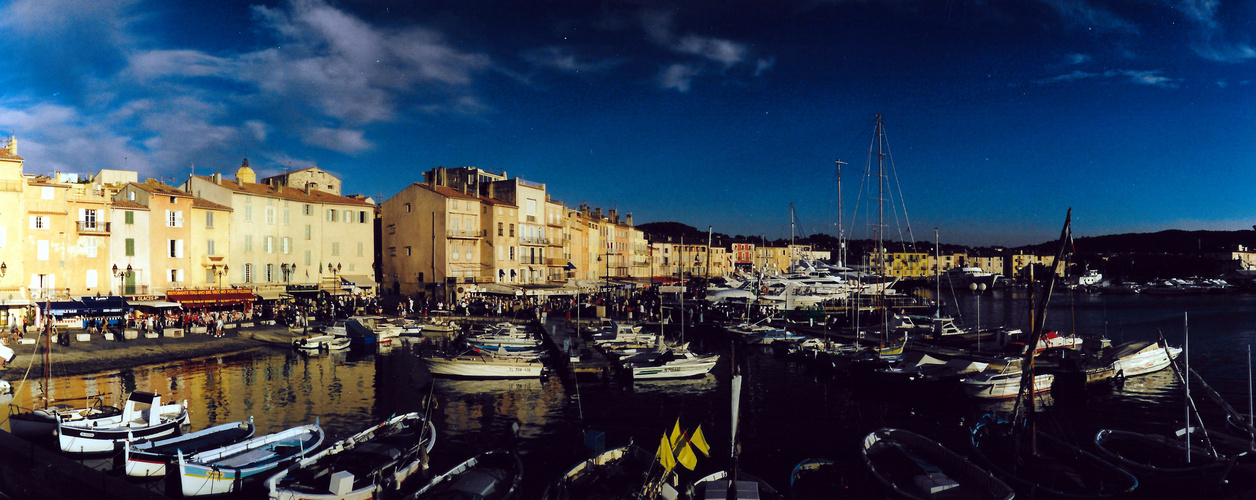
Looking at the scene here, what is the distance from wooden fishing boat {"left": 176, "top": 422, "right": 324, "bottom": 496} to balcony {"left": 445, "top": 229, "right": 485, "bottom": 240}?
43.1m

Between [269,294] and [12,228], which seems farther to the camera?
[269,294]

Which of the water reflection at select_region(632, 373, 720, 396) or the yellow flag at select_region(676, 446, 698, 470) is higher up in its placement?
the yellow flag at select_region(676, 446, 698, 470)

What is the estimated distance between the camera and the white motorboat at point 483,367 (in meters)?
32.6

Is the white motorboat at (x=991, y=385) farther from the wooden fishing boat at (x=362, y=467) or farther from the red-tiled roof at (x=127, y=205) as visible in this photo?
the red-tiled roof at (x=127, y=205)

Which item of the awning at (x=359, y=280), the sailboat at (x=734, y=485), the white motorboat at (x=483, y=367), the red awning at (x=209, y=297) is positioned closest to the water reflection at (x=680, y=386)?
the white motorboat at (x=483, y=367)

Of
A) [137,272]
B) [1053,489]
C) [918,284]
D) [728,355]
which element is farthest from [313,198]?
[918,284]

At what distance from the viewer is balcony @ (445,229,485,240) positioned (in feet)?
203

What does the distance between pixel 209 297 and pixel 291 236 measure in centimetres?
1059

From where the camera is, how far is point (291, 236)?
56.8 metres

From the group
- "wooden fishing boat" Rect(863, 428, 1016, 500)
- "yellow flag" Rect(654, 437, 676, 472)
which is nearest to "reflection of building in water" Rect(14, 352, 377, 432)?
"yellow flag" Rect(654, 437, 676, 472)

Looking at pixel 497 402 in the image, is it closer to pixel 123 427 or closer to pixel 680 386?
pixel 680 386

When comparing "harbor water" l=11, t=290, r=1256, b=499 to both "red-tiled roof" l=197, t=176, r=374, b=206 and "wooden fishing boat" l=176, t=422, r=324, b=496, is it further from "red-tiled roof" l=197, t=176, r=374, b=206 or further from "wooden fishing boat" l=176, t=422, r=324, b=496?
"red-tiled roof" l=197, t=176, r=374, b=206

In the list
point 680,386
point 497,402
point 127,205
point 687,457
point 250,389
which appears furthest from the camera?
point 127,205

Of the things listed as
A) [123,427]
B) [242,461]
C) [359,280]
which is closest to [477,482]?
[242,461]
